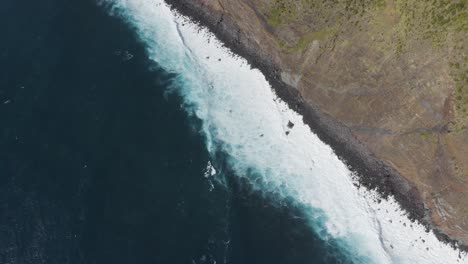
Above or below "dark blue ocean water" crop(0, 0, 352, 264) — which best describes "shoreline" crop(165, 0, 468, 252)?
above

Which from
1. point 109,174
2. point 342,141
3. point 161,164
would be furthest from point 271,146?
point 109,174

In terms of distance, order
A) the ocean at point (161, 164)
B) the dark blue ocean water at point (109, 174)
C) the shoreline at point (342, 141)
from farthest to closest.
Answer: the shoreline at point (342, 141) < the ocean at point (161, 164) < the dark blue ocean water at point (109, 174)

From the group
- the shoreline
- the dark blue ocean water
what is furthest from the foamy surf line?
the dark blue ocean water

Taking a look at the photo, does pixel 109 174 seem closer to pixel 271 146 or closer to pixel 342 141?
pixel 271 146

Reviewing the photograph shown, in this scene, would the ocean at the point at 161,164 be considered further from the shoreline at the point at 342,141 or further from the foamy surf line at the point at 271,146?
the shoreline at the point at 342,141

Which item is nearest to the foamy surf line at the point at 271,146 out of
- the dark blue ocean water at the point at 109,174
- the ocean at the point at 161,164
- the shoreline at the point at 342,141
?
the ocean at the point at 161,164

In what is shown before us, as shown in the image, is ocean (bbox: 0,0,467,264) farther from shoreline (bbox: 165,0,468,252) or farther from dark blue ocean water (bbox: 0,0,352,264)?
shoreline (bbox: 165,0,468,252)

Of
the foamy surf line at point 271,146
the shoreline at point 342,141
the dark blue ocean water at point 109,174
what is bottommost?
the dark blue ocean water at point 109,174

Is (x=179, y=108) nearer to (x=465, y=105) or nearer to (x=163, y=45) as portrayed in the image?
(x=163, y=45)
